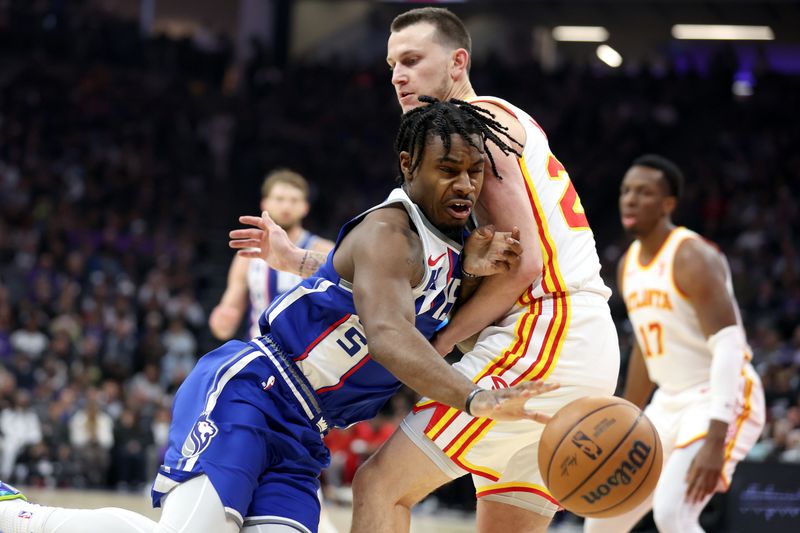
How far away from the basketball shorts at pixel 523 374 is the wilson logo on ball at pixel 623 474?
0.46 meters

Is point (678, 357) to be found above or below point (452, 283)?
below

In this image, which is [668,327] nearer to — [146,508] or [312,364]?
[312,364]

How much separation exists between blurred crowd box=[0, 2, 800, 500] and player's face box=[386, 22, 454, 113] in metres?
7.45

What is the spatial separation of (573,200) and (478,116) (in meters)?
0.51

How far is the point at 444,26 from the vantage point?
12.6 feet

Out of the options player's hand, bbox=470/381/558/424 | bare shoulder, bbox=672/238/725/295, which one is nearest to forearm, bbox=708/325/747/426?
bare shoulder, bbox=672/238/725/295

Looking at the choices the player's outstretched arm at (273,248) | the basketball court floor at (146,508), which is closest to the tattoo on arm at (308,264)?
the player's outstretched arm at (273,248)

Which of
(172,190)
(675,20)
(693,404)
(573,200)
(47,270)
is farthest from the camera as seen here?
(675,20)

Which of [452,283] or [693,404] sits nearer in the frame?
[452,283]

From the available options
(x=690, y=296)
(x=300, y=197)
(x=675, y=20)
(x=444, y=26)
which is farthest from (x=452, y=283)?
(x=675, y=20)

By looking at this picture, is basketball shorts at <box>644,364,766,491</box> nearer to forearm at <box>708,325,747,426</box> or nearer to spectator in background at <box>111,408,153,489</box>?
forearm at <box>708,325,747,426</box>

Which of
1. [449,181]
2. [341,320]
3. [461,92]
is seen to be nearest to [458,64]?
[461,92]

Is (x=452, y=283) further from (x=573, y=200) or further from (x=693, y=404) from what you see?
(x=693, y=404)

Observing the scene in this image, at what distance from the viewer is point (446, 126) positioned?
3271 millimetres
